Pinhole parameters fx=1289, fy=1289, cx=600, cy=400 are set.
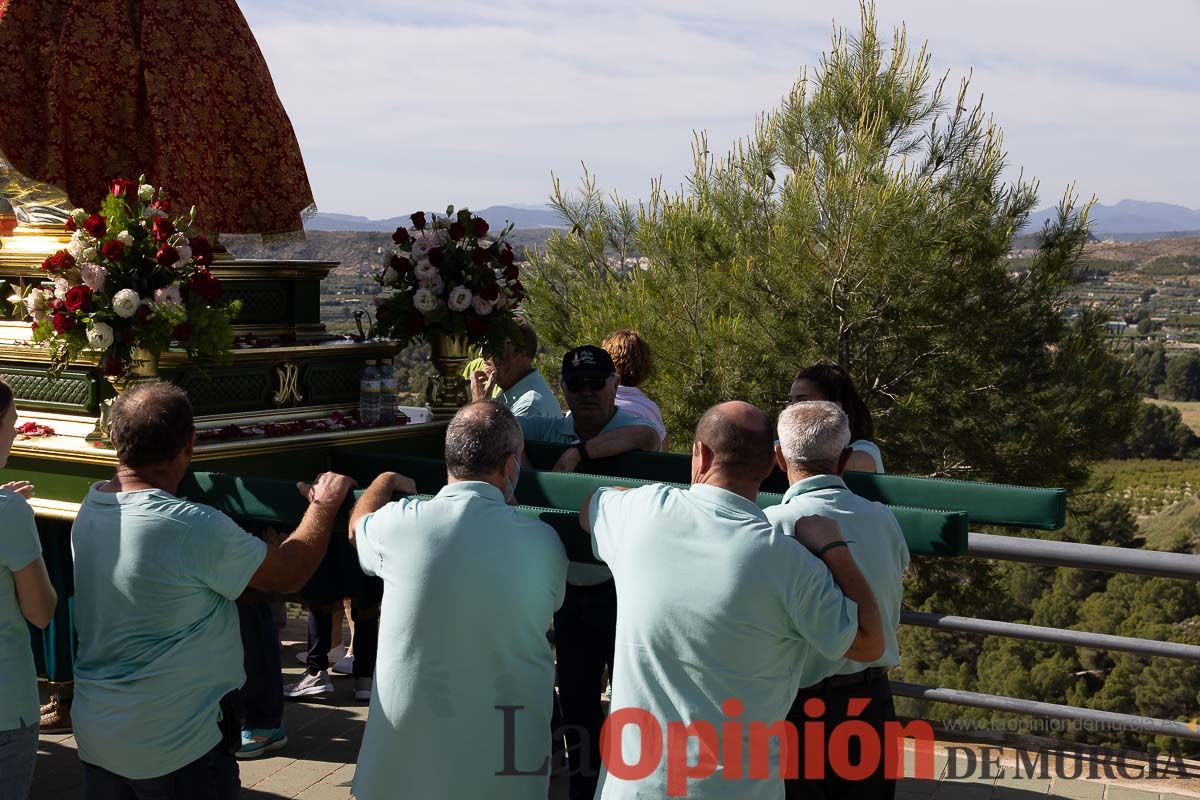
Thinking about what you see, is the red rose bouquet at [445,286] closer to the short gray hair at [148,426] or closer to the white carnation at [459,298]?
the white carnation at [459,298]

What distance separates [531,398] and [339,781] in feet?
5.53

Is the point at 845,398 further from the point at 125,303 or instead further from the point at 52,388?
the point at 52,388

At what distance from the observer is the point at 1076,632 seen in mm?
4359

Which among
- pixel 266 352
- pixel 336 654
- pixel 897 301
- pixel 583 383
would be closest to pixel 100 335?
pixel 266 352

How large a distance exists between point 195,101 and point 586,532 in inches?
136

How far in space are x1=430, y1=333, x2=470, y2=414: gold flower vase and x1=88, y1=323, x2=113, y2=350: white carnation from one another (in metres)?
1.72

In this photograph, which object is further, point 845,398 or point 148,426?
point 845,398

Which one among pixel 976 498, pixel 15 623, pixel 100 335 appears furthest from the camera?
pixel 100 335

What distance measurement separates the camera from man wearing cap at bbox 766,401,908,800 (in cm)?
307

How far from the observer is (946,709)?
2211 centimetres

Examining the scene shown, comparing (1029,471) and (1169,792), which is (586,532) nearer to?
(1169,792)

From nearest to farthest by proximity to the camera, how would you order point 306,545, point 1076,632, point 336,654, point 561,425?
point 306,545, point 1076,632, point 561,425, point 336,654

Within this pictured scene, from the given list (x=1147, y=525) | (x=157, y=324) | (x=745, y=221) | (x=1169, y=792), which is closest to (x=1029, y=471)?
(x=745, y=221)

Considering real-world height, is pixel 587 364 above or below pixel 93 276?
below
